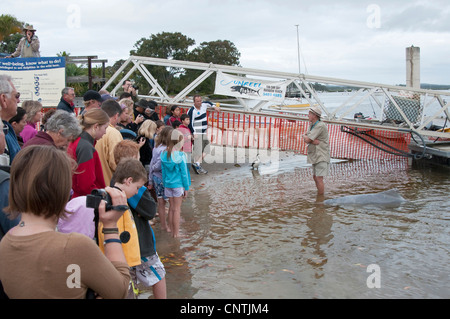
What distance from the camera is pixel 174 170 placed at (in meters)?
6.15

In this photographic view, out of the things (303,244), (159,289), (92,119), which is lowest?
(303,244)

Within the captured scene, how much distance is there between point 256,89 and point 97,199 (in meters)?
10.3

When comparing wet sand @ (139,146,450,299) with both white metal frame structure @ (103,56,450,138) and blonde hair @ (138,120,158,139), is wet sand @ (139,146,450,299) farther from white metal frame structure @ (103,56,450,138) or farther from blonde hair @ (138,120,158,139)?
white metal frame structure @ (103,56,450,138)

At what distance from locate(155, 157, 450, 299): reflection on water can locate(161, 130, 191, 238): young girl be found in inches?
17.6

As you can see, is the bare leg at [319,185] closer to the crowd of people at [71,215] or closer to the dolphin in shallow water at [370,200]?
the dolphin in shallow water at [370,200]

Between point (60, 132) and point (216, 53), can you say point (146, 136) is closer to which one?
point (60, 132)

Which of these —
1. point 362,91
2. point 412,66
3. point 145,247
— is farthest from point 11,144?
point 412,66

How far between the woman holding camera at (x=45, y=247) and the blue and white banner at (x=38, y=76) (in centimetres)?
1022

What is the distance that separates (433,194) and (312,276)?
5485 mm

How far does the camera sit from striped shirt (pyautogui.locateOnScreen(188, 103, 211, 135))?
11.1 m

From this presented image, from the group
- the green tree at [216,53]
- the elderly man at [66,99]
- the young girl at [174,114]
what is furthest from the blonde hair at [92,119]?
the green tree at [216,53]

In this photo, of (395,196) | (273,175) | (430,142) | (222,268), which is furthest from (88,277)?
(430,142)

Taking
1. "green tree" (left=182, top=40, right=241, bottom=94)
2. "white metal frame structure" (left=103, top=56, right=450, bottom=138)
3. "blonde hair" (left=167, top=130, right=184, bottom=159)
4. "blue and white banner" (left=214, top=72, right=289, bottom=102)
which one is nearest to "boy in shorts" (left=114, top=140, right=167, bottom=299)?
"blonde hair" (left=167, top=130, right=184, bottom=159)

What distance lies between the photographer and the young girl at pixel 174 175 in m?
6.07
